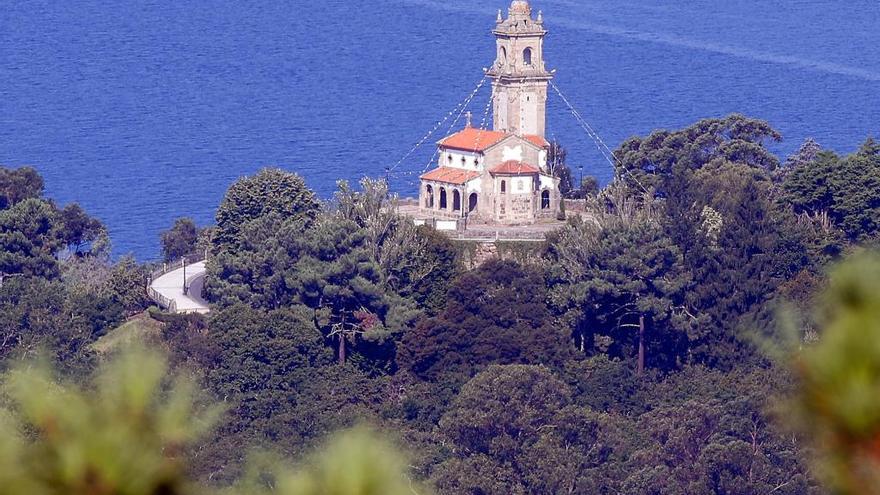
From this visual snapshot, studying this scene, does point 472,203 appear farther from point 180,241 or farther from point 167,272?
point 180,241

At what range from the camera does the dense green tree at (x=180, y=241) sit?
69.4m

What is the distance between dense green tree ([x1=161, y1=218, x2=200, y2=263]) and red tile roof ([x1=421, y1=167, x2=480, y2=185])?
1226cm

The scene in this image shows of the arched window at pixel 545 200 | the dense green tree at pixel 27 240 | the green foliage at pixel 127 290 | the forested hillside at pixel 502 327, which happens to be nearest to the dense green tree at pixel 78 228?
the dense green tree at pixel 27 240

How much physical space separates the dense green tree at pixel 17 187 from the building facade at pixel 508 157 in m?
14.9

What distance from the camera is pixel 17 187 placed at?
67125mm

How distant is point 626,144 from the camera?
215 feet

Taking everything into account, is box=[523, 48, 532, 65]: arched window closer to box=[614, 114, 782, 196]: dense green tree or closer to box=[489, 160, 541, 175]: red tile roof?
box=[489, 160, 541, 175]: red tile roof

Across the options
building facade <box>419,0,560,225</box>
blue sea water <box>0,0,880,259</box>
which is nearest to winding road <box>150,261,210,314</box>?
building facade <box>419,0,560,225</box>

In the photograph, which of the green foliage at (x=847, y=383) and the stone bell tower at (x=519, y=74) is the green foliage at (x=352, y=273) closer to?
the stone bell tower at (x=519, y=74)

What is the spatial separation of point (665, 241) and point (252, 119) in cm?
8133

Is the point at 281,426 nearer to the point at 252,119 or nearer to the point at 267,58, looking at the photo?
the point at 252,119

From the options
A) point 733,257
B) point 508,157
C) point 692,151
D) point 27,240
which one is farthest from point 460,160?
point 27,240

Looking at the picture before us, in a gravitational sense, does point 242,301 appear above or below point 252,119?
below

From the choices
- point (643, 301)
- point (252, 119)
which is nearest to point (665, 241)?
point (643, 301)
